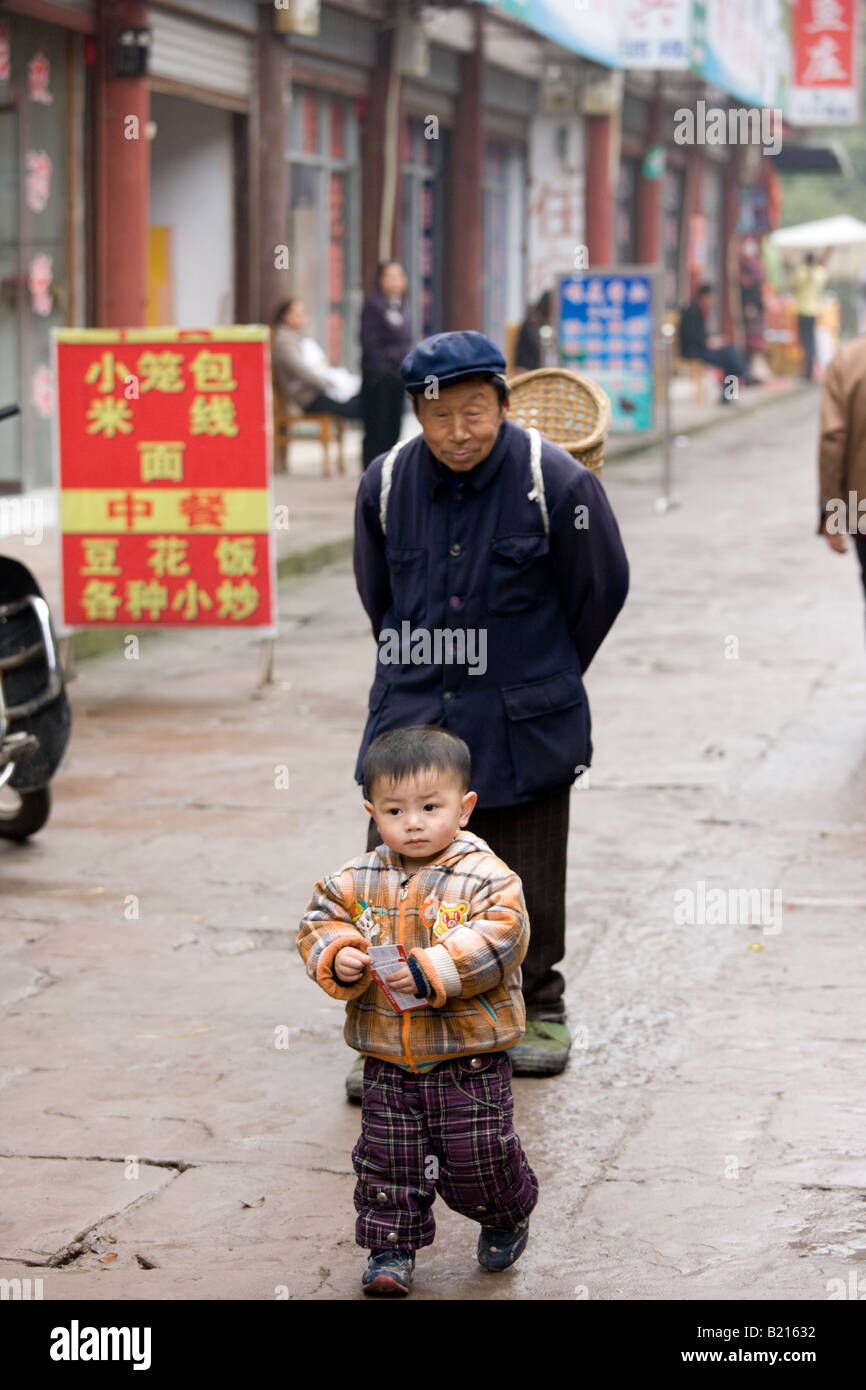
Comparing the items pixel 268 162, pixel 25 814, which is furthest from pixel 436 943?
pixel 268 162

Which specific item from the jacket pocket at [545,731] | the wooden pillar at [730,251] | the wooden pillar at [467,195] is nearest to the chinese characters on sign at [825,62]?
the wooden pillar at [730,251]

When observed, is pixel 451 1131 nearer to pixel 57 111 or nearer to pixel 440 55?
pixel 57 111

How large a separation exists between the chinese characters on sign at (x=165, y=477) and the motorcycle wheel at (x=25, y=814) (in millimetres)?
2299

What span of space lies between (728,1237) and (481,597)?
4.60 ft

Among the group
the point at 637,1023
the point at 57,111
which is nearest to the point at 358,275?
the point at 57,111

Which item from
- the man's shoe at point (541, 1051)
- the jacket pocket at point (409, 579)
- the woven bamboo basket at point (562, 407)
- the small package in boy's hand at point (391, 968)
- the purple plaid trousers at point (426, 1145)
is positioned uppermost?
the woven bamboo basket at point (562, 407)

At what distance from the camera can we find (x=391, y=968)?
11.6 feet

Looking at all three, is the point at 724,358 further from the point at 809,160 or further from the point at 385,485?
the point at 385,485

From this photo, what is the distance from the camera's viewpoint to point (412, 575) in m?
4.54

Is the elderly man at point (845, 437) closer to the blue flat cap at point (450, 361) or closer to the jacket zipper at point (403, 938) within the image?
the blue flat cap at point (450, 361)

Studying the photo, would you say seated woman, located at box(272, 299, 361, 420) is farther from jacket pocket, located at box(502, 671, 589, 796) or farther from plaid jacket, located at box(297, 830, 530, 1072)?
plaid jacket, located at box(297, 830, 530, 1072)

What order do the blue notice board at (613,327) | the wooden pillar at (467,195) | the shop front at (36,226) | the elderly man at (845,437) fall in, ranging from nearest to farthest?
the elderly man at (845,437) < the shop front at (36,226) < the blue notice board at (613,327) < the wooden pillar at (467,195)

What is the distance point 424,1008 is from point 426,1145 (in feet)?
Result: 0.88

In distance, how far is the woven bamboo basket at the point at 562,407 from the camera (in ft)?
17.2
